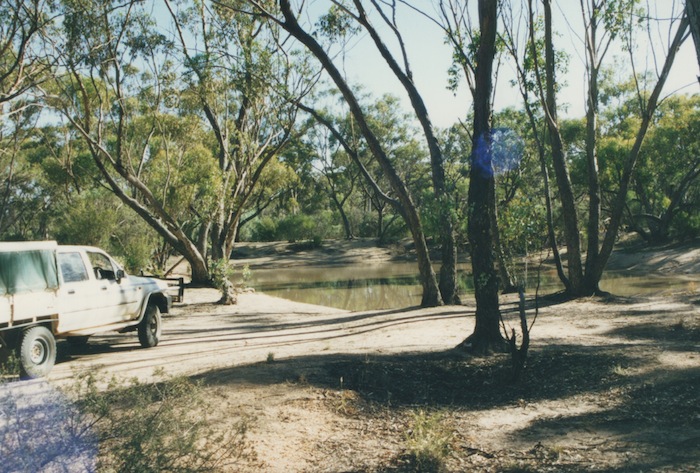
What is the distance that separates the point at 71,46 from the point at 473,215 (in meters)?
14.8

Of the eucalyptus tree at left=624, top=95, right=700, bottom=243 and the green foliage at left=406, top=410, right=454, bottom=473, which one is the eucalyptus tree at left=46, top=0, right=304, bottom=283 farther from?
the eucalyptus tree at left=624, top=95, right=700, bottom=243

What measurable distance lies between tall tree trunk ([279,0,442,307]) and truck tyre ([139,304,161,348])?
649 centimetres

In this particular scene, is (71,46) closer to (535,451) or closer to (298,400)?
(298,400)

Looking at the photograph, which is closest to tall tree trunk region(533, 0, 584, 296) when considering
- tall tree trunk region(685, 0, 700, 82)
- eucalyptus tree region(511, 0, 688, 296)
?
eucalyptus tree region(511, 0, 688, 296)

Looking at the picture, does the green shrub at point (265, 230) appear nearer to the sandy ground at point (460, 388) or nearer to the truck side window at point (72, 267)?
the sandy ground at point (460, 388)

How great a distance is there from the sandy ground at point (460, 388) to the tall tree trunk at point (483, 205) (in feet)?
2.15

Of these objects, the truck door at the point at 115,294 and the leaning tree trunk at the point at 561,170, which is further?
the leaning tree trunk at the point at 561,170

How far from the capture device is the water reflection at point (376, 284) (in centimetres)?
2431

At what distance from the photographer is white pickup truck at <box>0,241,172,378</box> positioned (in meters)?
8.52

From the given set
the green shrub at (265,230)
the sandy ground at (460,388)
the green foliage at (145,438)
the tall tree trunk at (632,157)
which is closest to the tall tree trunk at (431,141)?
the sandy ground at (460,388)

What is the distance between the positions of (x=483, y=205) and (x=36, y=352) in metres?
6.88

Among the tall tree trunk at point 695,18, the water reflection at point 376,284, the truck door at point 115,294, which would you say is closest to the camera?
the tall tree trunk at point 695,18

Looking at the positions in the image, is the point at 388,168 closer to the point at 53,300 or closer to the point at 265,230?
the point at 53,300

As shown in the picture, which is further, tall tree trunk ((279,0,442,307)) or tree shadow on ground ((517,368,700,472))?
tall tree trunk ((279,0,442,307))
